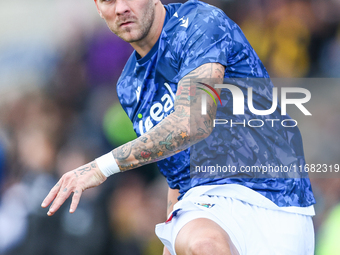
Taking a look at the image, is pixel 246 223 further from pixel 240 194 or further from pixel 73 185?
pixel 73 185

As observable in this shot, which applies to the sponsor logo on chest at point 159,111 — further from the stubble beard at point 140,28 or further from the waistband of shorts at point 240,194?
the waistband of shorts at point 240,194

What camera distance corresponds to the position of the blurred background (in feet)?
7.79

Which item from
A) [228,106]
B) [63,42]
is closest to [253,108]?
[228,106]

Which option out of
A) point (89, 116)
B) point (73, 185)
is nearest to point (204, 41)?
point (73, 185)

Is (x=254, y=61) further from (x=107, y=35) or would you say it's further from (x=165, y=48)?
(x=107, y=35)

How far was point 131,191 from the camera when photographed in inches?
101

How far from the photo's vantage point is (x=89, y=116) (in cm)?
264

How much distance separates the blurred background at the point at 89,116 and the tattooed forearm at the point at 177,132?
1.43m

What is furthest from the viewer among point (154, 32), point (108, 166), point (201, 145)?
point (154, 32)

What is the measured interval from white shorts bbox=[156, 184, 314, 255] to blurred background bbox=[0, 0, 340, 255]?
3.67 feet

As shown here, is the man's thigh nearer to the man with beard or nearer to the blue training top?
the man with beard

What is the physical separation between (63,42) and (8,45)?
1.46 ft

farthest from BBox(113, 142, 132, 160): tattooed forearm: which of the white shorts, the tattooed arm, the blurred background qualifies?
the blurred background

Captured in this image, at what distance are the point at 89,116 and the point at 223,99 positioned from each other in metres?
1.55
